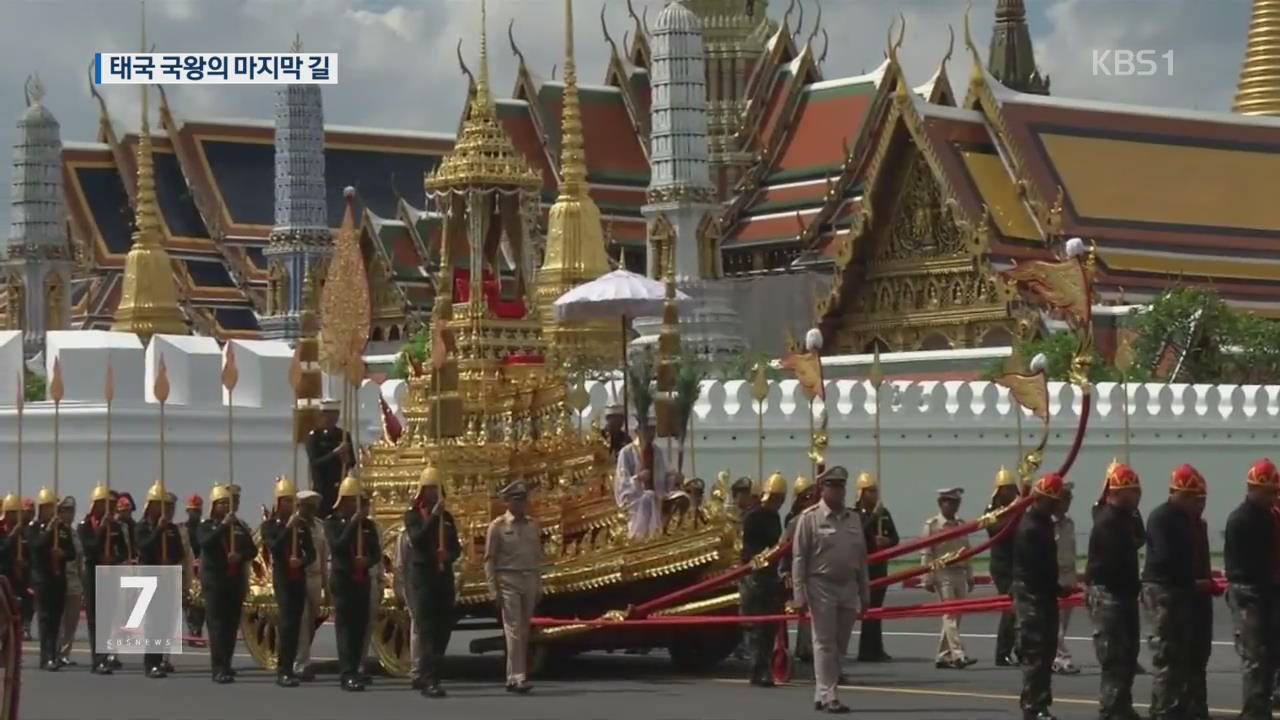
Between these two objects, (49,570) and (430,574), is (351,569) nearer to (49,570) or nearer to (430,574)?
(430,574)

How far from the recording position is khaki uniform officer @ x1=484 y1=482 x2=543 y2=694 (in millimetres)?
14133

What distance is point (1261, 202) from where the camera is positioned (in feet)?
127

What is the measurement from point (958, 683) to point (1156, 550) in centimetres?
282

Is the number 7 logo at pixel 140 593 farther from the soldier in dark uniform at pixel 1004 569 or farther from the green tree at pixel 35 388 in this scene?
the green tree at pixel 35 388

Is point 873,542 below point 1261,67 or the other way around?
below

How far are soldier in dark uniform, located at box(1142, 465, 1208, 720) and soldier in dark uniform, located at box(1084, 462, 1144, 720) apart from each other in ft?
0.33

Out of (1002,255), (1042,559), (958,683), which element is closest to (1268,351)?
(1002,255)

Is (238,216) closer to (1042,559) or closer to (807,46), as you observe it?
(807,46)

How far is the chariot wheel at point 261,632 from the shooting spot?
16.2 m

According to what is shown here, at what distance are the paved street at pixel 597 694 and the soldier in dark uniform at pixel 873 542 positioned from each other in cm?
19

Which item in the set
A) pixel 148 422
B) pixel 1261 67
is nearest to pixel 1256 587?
pixel 148 422

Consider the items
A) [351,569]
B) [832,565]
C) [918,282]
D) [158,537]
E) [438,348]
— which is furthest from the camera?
[918,282]

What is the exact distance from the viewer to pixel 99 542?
16.9 meters

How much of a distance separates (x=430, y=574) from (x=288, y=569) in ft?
4.12
